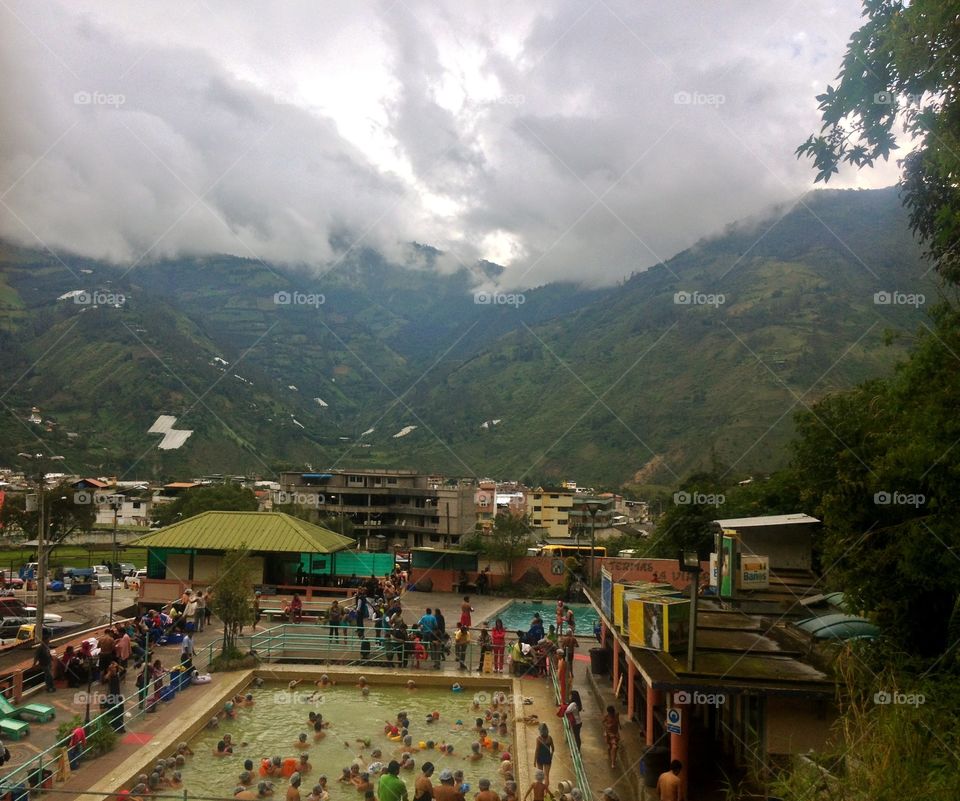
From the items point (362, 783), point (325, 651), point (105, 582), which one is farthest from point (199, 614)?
point (105, 582)

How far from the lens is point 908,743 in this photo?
6.63 meters

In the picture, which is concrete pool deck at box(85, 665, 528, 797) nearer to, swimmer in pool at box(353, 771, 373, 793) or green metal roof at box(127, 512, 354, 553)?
swimmer in pool at box(353, 771, 373, 793)

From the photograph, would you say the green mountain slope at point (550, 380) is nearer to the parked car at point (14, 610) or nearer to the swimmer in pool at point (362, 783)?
the parked car at point (14, 610)

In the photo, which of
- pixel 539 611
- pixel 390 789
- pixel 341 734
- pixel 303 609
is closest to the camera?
pixel 390 789

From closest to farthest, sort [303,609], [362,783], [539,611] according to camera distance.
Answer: [362,783]
[303,609]
[539,611]

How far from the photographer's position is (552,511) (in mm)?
83625

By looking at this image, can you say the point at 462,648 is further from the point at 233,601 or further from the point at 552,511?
the point at 552,511

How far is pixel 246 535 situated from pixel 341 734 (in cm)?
1375

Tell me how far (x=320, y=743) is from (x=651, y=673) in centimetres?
787

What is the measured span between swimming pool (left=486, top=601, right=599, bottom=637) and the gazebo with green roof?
8.08 m

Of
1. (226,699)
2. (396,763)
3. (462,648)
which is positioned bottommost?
(226,699)

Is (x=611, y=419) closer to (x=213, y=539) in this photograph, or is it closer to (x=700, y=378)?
(x=700, y=378)

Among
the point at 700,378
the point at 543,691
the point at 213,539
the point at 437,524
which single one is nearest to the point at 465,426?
the point at 700,378

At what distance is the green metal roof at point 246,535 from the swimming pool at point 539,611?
A: 8.01 meters
